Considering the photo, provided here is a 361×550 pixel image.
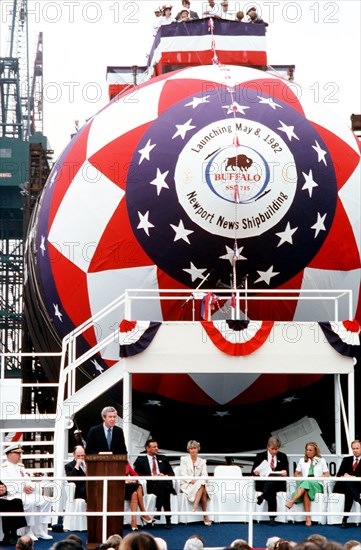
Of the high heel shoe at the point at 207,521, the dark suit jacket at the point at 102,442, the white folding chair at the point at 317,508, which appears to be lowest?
the high heel shoe at the point at 207,521

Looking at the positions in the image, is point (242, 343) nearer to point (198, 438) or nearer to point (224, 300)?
point (224, 300)

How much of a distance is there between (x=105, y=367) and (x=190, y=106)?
14.9 ft

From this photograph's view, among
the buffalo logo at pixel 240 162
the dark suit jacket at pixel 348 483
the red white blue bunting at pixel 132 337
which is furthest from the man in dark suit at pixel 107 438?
the buffalo logo at pixel 240 162

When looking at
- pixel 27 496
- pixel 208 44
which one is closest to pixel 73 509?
pixel 27 496

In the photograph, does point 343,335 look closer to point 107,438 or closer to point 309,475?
point 309,475

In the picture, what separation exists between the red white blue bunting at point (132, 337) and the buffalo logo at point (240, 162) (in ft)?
9.72

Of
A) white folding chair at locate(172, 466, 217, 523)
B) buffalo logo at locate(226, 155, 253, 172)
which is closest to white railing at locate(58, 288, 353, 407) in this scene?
buffalo logo at locate(226, 155, 253, 172)

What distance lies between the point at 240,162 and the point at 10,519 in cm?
692

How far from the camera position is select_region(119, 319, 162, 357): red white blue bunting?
18188 millimetres

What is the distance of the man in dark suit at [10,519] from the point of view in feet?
50.1

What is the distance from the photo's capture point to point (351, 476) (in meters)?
16.4

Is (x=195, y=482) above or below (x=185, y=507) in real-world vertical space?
above

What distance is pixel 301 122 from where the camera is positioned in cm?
2008

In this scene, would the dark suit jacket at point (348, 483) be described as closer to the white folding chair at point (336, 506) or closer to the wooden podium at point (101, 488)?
the white folding chair at point (336, 506)
